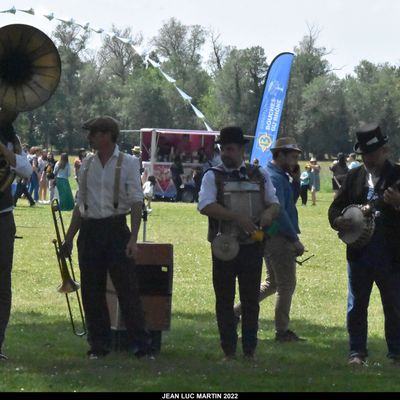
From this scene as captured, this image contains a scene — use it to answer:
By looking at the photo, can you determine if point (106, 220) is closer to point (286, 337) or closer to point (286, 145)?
point (286, 145)

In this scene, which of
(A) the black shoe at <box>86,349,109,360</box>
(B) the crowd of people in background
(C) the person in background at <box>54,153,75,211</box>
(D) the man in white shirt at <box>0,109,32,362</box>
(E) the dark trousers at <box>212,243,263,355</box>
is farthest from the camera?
(B) the crowd of people in background

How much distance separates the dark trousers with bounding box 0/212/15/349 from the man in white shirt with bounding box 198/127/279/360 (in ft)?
4.82

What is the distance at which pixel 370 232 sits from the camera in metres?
9.26

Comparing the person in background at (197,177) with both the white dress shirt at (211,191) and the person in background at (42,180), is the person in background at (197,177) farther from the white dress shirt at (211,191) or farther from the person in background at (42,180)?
the white dress shirt at (211,191)

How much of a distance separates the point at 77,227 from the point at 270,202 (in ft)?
5.09

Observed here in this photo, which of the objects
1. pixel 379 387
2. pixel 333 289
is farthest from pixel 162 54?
pixel 379 387

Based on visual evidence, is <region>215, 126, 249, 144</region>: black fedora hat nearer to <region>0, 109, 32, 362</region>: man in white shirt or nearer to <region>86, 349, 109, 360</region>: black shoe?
<region>0, 109, 32, 362</region>: man in white shirt

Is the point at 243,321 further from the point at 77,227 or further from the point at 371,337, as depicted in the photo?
the point at 371,337

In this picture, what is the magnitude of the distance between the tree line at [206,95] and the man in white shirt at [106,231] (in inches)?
3088

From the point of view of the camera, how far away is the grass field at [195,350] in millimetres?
8516

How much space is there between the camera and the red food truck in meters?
44.4

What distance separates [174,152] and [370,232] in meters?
37.5

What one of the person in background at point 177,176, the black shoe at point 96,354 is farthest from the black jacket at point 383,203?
the person in background at point 177,176

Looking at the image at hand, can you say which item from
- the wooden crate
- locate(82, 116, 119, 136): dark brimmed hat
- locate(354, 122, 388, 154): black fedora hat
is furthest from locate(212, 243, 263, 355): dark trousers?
locate(82, 116, 119, 136): dark brimmed hat
